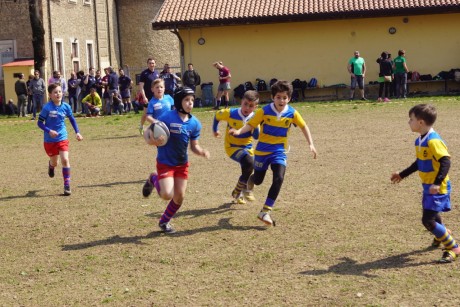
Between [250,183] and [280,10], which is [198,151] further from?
[280,10]

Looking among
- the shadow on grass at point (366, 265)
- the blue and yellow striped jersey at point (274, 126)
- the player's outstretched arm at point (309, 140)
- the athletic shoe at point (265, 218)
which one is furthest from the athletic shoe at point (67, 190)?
the shadow on grass at point (366, 265)

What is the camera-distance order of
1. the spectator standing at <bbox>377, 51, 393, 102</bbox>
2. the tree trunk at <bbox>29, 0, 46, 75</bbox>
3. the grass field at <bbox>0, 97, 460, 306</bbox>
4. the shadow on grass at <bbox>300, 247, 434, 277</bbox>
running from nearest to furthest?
the grass field at <bbox>0, 97, 460, 306</bbox> < the shadow on grass at <bbox>300, 247, 434, 277</bbox> < the spectator standing at <bbox>377, 51, 393, 102</bbox> < the tree trunk at <bbox>29, 0, 46, 75</bbox>

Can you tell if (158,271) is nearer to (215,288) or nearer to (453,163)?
(215,288)

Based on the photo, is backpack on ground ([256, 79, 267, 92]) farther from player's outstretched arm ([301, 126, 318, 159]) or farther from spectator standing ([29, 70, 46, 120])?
player's outstretched arm ([301, 126, 318, 159])

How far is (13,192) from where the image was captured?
38.7 feet

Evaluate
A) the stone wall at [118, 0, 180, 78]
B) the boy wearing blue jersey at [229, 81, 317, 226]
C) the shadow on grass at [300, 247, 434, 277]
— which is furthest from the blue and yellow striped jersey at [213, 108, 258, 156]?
the stone wall at [118, 0, 180, 78]

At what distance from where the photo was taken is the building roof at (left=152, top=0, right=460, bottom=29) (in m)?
30.4

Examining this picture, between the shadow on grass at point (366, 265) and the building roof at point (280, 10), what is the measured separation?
80.6ft

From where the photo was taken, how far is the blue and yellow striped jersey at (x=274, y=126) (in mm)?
8805

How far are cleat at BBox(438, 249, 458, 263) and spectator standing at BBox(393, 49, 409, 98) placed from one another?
2209cm

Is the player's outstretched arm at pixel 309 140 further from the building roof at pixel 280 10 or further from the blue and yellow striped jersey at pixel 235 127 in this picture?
the building roof at pixel 280 10

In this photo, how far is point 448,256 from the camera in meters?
6.88

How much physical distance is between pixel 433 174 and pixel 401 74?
22.3m

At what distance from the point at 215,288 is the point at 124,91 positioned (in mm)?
23613
